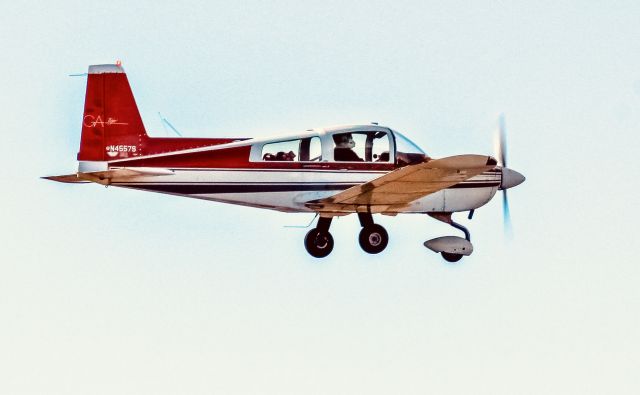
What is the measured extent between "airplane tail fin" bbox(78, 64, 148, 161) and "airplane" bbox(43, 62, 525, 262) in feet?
0.06

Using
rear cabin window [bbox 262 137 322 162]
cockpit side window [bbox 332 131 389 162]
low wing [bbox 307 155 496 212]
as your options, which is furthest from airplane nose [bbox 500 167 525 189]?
rear cabin window [bbox 262 137 322 162]

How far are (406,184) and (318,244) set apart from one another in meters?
2.19

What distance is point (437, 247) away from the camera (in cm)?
2747

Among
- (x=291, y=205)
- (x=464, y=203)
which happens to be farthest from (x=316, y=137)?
(x=464, y=203)

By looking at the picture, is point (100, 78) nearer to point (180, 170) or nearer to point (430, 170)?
point (180, 170)

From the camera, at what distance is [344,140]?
26391 mm

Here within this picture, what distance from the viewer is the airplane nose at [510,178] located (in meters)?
27.7

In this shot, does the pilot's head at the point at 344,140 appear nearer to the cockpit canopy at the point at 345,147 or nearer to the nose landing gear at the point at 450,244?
the cockpit canopy at the point at 345,147

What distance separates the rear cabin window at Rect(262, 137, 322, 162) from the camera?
1030 inches

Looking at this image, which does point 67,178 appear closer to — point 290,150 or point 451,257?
point 290,150

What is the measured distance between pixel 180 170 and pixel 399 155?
3815mm

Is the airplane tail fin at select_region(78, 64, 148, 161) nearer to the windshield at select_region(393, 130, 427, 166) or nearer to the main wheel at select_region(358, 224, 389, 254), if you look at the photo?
the main wheel at select_region(358, 224, 389, 254)

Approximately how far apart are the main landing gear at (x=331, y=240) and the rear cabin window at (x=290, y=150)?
4.74 ft

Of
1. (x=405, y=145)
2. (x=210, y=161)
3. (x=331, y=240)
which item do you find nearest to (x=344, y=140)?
(x=405, y=145)
